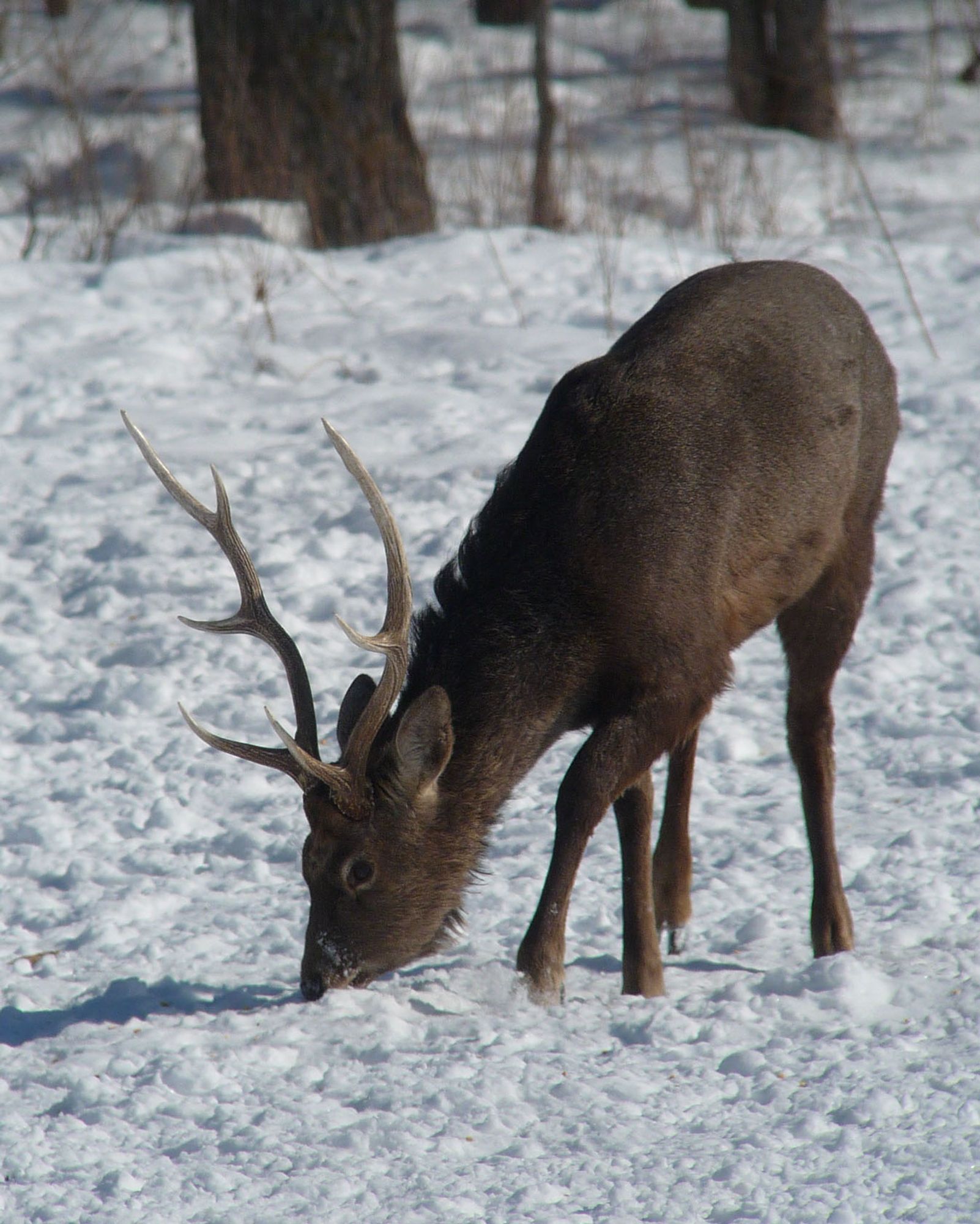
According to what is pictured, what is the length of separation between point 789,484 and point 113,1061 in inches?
98.0

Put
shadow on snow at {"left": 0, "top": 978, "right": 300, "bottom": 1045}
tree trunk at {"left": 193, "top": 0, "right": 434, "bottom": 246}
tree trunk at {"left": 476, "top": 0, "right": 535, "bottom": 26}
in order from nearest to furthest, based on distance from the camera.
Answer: shadow on snow at {"left": 0, "top": 978, "right": 300, "bottom": 1045} → tree trunk at {"left": 193, "top": 0, "right": 434, "bottom": 246} → tree trunk at {"left": 476, "top": 0, "right": 535, "bottom": 26}

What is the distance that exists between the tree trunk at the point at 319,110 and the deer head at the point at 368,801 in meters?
7.41

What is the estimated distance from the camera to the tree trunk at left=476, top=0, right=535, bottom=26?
2136 centimetres

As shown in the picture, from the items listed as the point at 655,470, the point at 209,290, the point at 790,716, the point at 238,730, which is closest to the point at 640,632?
the point at 655,470

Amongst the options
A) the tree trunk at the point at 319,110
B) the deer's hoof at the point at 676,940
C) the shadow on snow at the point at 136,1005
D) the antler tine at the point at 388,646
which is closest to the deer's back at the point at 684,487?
the antler tine at the point at 388,646

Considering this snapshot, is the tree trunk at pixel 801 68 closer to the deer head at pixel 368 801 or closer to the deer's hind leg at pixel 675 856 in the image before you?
the deer's hind leg at pixel 675 856

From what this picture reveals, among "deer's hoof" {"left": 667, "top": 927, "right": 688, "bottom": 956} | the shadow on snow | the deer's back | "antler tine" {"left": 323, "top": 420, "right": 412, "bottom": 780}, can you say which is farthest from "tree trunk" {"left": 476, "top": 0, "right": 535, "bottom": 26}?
the shadow on snow

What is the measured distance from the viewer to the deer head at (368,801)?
4.06 m

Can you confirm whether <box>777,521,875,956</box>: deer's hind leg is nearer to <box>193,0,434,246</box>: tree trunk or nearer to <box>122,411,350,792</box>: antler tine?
<box>122,411,350,792</box>: antler tine

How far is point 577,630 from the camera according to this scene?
4.21 m

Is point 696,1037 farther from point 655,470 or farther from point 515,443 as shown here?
point 515,443

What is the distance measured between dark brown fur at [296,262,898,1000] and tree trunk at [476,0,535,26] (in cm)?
1823

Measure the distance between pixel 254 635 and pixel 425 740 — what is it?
611mm

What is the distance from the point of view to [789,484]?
4520mm
